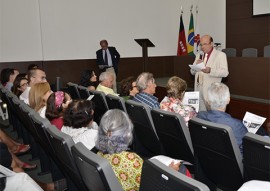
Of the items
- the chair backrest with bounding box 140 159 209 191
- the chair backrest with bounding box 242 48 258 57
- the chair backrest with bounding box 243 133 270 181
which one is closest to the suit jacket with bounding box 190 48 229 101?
the chair backrest with bounding box 243 133 270 181

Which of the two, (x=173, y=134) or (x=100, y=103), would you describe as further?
(x=100, y=103)

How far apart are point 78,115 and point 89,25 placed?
7086 millimetres

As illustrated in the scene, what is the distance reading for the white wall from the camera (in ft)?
26.9

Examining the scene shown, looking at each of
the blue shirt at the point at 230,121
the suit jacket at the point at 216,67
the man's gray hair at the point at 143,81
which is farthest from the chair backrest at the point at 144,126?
the suit jacket at the point at 216,67

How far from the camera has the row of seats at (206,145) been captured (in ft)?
5.83

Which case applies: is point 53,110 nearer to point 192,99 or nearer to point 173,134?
point 173,134

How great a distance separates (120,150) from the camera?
1719 millimetres

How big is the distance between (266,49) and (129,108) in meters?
5.65

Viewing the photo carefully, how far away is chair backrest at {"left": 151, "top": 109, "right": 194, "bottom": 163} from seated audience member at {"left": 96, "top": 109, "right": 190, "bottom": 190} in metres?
0.54

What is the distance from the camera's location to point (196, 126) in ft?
7.00

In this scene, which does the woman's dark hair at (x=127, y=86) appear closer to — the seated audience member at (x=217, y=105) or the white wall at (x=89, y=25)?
the seated audience member at (x=217, y=105)

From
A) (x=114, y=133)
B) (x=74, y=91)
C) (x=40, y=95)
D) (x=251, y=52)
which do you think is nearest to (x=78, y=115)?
(x=114, y=133)

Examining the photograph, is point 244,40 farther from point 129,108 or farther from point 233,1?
point 129,108

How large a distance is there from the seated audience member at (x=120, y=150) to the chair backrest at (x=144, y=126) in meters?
0.94
